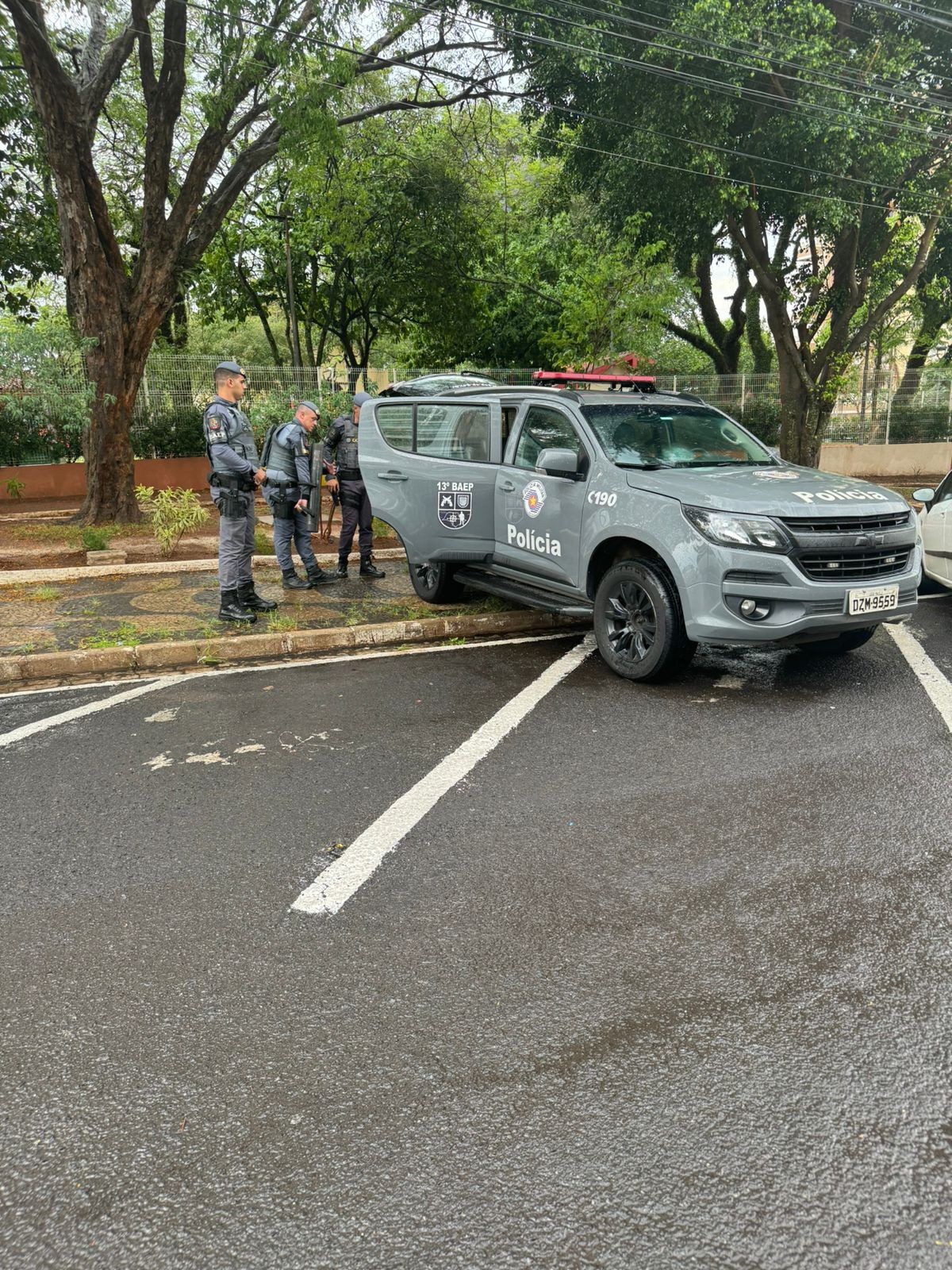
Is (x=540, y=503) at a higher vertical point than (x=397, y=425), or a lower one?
lower

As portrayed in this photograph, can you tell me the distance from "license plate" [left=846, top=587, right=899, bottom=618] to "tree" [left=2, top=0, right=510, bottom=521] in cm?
939

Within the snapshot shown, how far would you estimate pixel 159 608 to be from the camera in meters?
8.38

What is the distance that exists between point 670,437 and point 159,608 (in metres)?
4.72

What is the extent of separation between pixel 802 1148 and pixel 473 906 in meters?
1.41

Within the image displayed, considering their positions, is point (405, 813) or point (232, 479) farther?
point (232, 479)

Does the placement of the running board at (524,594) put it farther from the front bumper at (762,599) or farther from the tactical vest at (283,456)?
the tactical vest at (283,456)

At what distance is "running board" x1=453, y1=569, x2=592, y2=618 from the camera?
667 centimetres

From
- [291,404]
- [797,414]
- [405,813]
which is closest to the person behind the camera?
[405,813]

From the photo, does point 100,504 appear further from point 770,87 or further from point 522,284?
point 522,284

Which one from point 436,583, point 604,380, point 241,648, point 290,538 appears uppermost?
point 604,380

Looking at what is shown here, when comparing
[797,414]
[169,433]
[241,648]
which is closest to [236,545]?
[241,648]

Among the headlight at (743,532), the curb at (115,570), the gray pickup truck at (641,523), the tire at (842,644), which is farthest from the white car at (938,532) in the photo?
the curb at (115,570)

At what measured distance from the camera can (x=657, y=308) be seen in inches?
784

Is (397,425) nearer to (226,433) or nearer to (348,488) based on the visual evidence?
(348,488)
